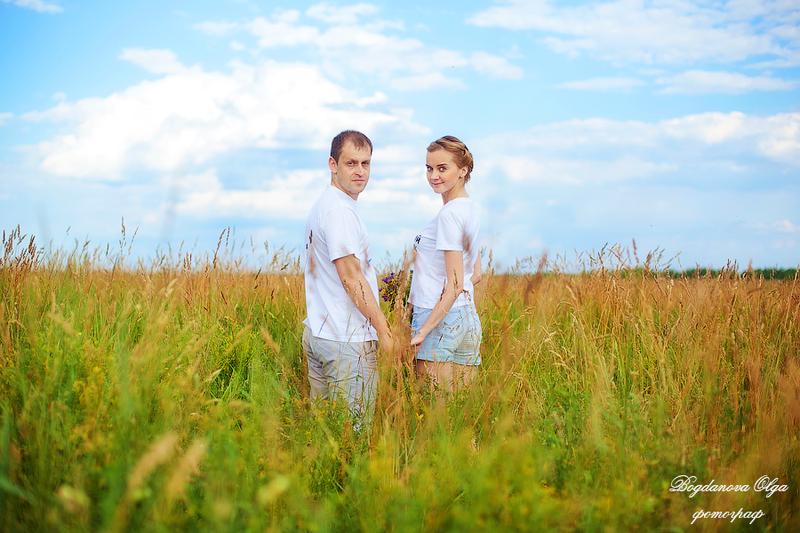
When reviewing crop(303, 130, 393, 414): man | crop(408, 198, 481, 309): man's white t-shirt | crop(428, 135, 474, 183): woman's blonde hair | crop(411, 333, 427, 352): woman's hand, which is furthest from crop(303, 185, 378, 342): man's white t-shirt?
crop(428, 135, 474, 183): woman's blonde hair

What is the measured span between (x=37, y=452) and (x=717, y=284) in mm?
4881

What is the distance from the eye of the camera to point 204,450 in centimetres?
199

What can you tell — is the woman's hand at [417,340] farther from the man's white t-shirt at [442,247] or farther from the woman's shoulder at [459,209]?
the woman's shoulder at [459,209]

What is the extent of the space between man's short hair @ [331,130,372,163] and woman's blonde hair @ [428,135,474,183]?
1.55 feet

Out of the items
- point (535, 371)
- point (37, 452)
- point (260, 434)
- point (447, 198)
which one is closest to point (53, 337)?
point (37, 452)

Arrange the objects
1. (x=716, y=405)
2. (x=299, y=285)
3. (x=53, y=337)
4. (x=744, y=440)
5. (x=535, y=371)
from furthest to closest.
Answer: (x=299, y=285)
(x=535, y=371)
(x=53, y=337)
(x=716, y=405)
(x=744, y=440)

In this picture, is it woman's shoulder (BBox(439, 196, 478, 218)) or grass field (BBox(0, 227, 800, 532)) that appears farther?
woman's shoulder (BBox(439, 196, 478, 218))

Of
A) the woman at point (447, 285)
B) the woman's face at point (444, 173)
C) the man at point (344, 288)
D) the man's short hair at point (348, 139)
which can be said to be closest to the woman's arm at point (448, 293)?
the woman at point (447, 285)

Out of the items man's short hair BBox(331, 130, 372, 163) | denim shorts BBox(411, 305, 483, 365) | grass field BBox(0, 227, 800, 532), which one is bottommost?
grass field BBox(0, 227, 800, 532)

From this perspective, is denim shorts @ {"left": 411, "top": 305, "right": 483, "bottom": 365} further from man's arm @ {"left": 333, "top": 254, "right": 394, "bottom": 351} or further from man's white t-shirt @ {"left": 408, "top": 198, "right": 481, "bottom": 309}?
man's arm @ {"left": 333, "top": 254, "right": 394, "bottom": 351}

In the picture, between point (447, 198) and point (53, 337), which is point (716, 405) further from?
point (53, 337)

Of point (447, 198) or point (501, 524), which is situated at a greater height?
point (447, 198)

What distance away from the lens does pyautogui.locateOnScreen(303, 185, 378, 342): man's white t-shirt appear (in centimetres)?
272

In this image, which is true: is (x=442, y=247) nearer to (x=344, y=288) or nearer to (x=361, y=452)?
(x=344, y=288)
